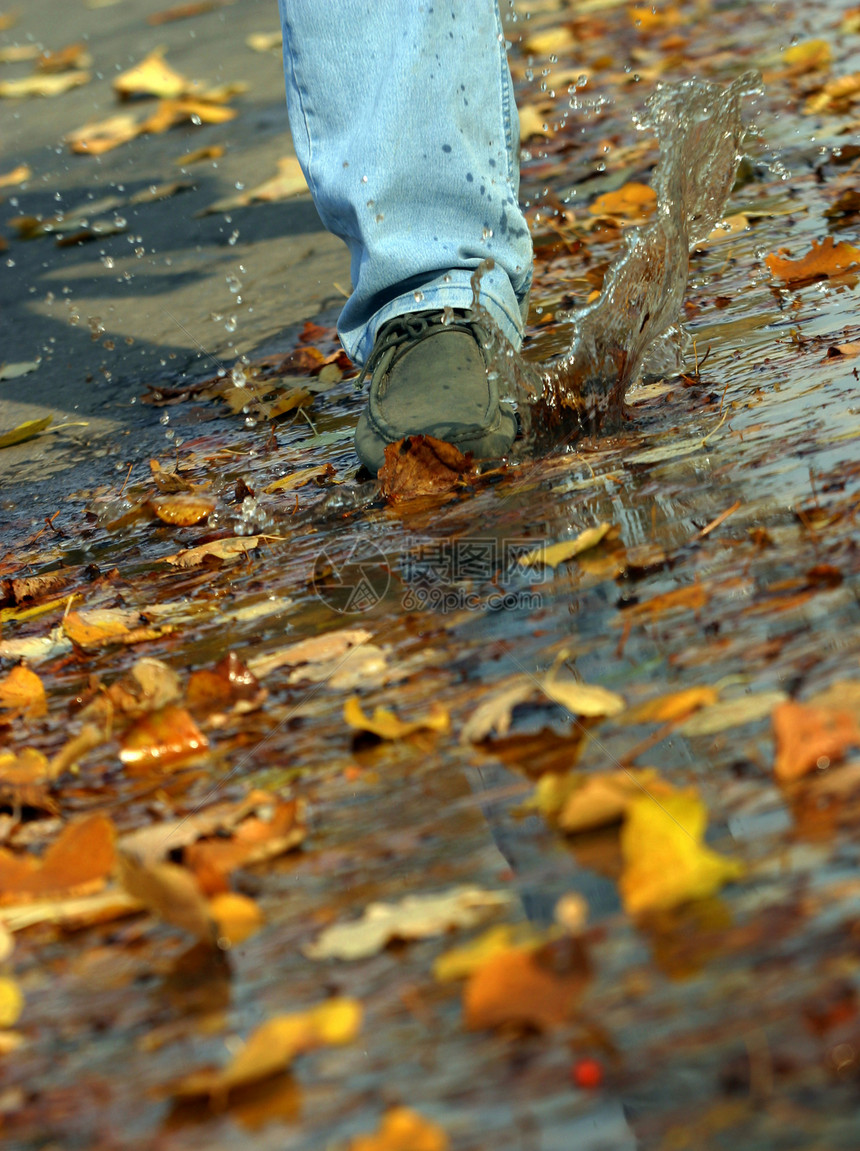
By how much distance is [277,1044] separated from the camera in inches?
34.0

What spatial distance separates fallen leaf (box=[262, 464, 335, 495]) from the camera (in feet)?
7.12

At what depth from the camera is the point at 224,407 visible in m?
2.81

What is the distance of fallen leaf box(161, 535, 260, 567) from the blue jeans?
1.73ft

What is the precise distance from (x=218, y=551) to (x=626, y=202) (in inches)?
80.1

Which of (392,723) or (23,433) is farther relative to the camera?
(23,433)

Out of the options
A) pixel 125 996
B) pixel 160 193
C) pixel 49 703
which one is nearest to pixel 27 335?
pixel 160 193

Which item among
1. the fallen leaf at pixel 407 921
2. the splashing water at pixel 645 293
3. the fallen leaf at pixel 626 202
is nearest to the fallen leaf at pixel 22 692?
the fallen leaf at pixel 407 921

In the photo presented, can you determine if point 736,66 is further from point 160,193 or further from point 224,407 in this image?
point 224,407

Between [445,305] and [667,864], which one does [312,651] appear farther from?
[445,305]

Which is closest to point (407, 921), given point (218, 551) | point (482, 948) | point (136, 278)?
point (482, 948)

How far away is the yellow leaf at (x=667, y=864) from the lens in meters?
0.93

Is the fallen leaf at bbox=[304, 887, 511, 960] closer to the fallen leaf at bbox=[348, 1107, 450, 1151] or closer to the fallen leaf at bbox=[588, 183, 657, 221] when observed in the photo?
the fallen leaf at bbox=[348, 1107, 450, 1151]

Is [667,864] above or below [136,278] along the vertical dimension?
below

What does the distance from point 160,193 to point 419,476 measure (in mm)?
3142
